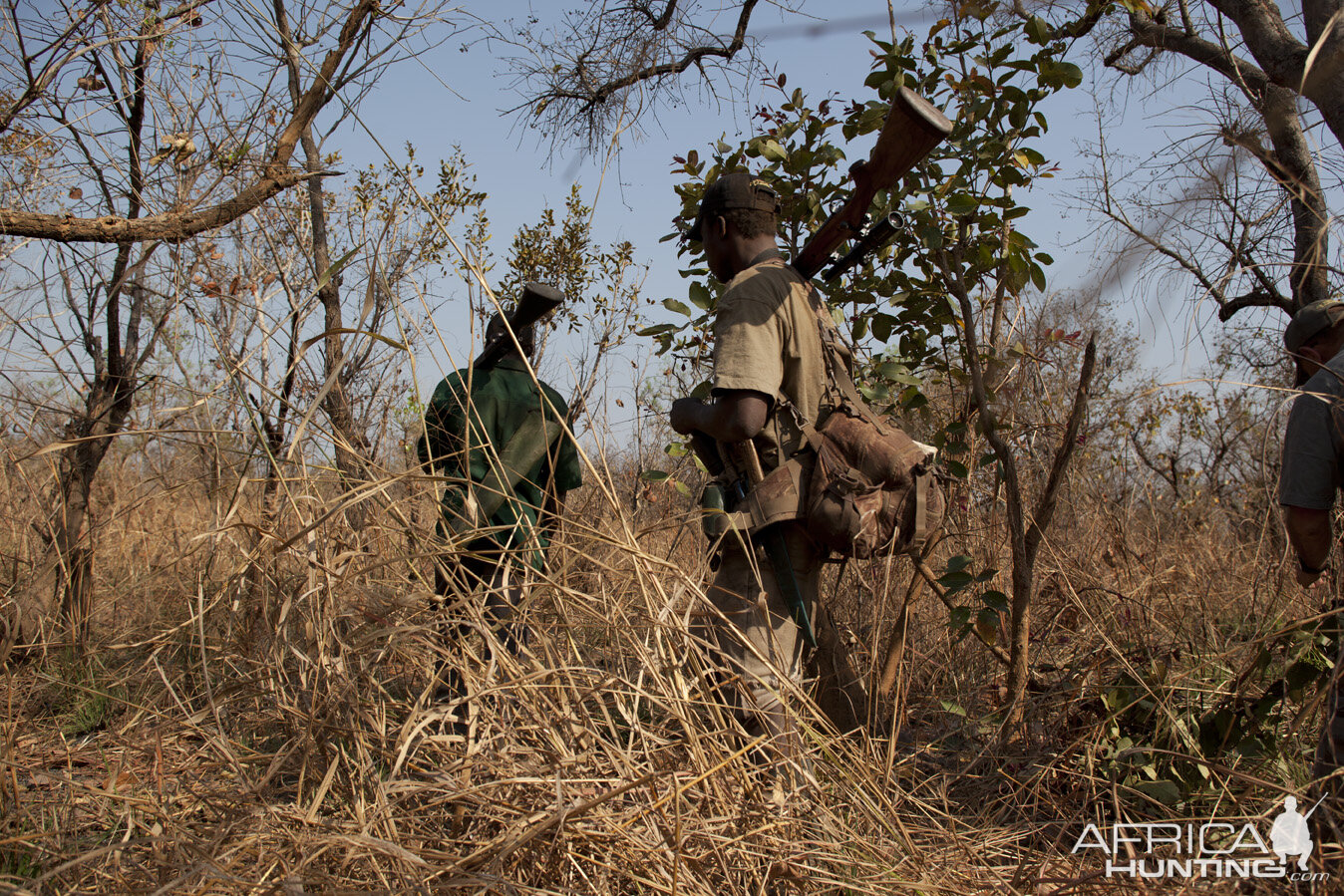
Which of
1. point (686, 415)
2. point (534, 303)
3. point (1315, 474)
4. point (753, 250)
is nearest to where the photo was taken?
point (1315, 474)

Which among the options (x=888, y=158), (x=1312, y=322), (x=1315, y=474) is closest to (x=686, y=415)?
(x=888, y=158)

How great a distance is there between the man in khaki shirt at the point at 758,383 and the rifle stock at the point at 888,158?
17 cm

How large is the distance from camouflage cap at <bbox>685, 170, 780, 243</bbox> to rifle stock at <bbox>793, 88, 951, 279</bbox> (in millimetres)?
183

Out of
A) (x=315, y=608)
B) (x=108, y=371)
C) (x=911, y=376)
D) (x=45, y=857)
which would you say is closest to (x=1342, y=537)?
(x=911, y=376)

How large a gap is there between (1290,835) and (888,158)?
68.4 inches

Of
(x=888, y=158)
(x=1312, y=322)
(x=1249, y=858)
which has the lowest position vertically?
(x=1249, y=858)

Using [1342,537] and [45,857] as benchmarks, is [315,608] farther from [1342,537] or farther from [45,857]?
[1342,537]

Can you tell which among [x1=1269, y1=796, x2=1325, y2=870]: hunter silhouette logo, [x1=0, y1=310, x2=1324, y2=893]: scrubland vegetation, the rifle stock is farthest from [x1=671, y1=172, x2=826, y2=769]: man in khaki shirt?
[x1=1269, y1=796, x2=1325, y2=870]: hunter silhouette logo

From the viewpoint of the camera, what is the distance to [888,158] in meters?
2.15

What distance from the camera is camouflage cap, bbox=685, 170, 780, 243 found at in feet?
8.05

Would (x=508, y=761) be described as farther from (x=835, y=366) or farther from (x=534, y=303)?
(x=534, y=303)

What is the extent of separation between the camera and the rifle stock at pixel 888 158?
2004mm

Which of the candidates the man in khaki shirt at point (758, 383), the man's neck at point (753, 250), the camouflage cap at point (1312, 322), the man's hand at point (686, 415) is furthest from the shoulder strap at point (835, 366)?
the camouflage cap at point (1312, 322)

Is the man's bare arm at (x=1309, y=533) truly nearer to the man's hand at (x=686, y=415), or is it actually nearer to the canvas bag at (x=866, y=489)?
the canvas bag at (x=866, y=489)
